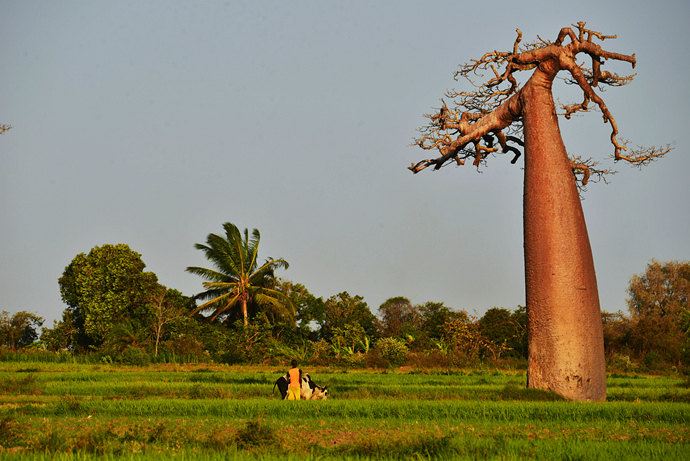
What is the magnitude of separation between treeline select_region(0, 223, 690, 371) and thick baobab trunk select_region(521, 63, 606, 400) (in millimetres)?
13190

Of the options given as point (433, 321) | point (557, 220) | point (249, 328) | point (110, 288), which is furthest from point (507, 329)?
point (557, 220)

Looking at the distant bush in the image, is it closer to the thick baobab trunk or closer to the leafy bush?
the leafy bush

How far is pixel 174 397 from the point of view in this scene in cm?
1573

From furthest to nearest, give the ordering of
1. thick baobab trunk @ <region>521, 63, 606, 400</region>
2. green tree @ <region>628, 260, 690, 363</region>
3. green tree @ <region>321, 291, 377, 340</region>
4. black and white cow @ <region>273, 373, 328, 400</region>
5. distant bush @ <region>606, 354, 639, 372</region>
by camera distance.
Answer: green tree @ <region>628, 260, 690, 363</region>, green tree @ <region>321, 291, 377, 340</region>, distant bush @ <region>606, 354, 639, 372</region>, black and white cow @ <region>273, 373, 328, 400</region>, thick baobab trunk @ <region>521, 63, 606, 400</region>

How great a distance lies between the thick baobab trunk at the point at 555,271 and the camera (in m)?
14.1

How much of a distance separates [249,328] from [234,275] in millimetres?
5552

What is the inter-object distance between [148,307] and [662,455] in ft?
98.6

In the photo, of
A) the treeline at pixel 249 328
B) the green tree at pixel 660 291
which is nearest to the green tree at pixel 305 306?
the treeline at pixel 249 328

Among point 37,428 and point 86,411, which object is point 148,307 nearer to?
point 86,411

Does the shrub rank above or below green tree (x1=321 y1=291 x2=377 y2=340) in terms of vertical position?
below

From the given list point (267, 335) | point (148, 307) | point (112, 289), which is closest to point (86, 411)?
point (267, 335)

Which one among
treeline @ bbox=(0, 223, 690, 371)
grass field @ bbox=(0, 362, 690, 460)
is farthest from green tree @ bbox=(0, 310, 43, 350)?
grass field @ bbox=(0, 362, 690, 460)

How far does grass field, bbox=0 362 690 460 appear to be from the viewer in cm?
764

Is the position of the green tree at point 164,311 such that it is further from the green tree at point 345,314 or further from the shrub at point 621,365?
the shrub at point 621,365
